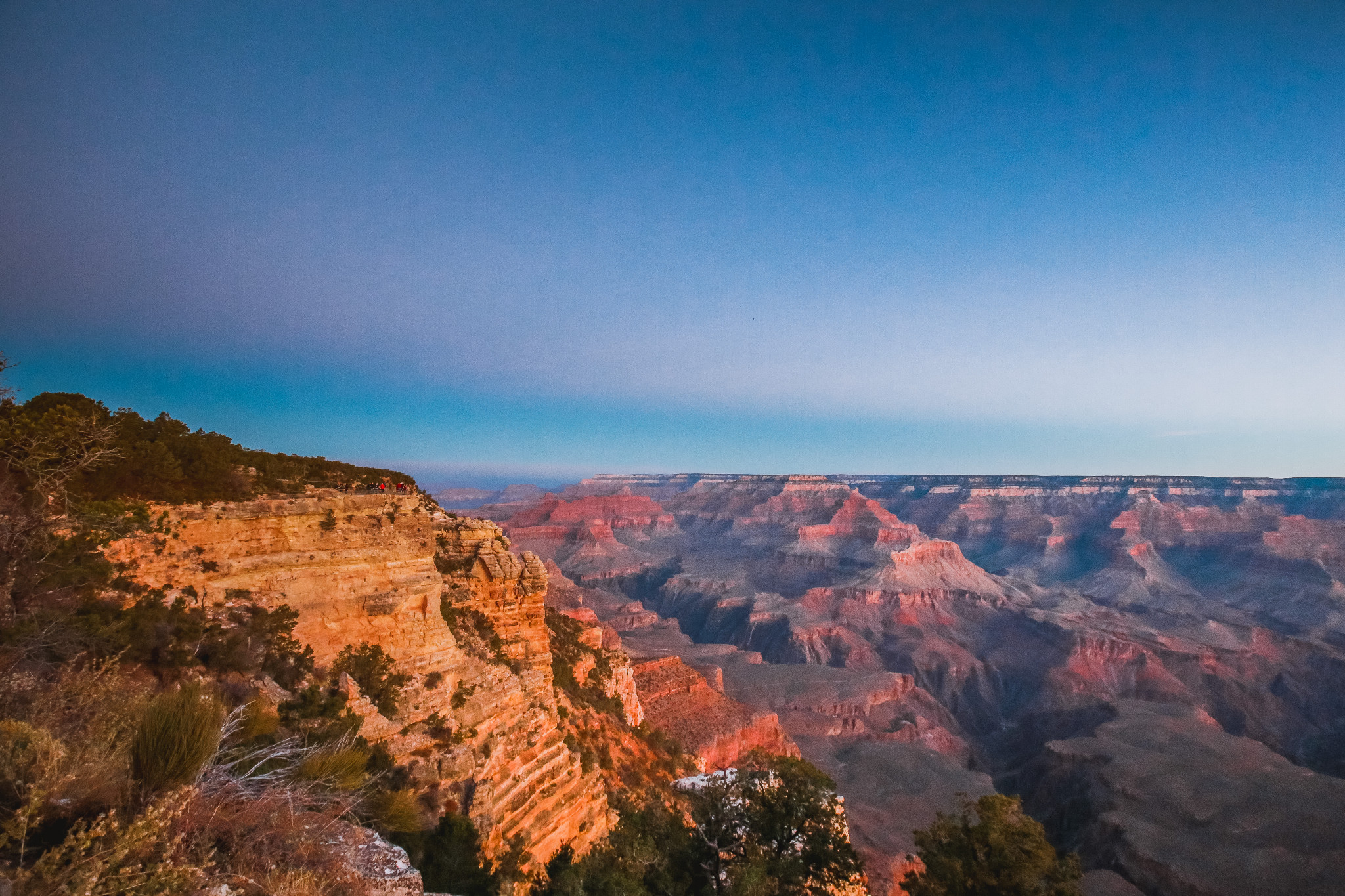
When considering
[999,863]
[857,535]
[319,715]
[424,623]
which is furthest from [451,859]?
[857,535]

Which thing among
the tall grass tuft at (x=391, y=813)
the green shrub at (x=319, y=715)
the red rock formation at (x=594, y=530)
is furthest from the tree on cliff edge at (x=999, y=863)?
the red rock formation at (x=594, y=530)

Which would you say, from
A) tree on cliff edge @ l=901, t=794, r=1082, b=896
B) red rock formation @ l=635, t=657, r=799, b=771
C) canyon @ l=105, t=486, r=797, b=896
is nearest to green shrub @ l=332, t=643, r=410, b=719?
canyon @ l=105, t=486, r=797, b=896

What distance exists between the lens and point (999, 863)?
1254cm

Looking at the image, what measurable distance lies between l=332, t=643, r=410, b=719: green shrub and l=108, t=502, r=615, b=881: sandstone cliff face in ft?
0.60

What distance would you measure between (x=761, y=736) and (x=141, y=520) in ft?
128

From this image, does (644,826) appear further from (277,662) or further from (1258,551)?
(1258,551)

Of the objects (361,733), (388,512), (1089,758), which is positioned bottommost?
(1089,758)

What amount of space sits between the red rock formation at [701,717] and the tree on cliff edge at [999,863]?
2278 cm

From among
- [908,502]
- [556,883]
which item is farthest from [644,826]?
[908,502]

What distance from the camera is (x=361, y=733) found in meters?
10.9

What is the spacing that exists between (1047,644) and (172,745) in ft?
328

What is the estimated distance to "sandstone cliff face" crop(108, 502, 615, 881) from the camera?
11242mm

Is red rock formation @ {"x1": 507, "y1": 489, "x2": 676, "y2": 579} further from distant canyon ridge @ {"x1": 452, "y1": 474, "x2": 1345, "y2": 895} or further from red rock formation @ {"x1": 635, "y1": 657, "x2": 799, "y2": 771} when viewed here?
red rock formation @ {"x1": 635, "y1": 657, "x2": 799, "y2": 771}

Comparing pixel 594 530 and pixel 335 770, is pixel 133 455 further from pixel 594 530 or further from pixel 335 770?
pixel 594 530
